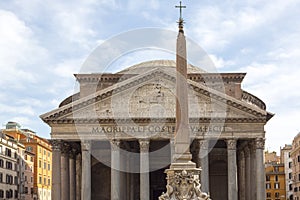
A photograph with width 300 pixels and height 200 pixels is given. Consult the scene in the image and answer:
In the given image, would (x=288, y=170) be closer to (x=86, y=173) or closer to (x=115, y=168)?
(x=115, y=168)

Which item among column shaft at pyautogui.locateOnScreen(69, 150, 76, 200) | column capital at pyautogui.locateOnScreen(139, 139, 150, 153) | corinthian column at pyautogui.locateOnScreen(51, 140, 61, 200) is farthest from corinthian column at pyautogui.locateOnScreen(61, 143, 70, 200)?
column capital at pyautogui.locateOnScreen(139, 139, 150, 153)

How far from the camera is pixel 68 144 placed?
37469 millimetres

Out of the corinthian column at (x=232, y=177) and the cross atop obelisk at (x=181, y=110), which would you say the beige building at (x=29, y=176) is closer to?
the corinthian column at (x=232, y=177)

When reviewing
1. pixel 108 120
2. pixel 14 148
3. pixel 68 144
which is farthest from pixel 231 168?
pixel 14 148

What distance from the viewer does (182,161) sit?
587 inches

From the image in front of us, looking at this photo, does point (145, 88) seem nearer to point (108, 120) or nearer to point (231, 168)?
point (108, 120)

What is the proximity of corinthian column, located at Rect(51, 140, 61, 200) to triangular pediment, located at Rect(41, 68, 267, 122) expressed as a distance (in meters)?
1.71

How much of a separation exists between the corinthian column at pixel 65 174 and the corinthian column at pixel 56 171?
641 millimetres

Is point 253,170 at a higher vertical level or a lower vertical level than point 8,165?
lower

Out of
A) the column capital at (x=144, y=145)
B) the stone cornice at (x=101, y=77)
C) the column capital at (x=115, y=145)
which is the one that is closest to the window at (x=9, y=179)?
the stone cornice at (x=101, y=77)

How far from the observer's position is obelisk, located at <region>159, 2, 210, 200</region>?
14.4m

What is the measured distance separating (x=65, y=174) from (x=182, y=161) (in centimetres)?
2249

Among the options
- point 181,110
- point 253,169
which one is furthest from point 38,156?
point 181,110

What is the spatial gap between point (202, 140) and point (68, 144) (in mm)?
9101
